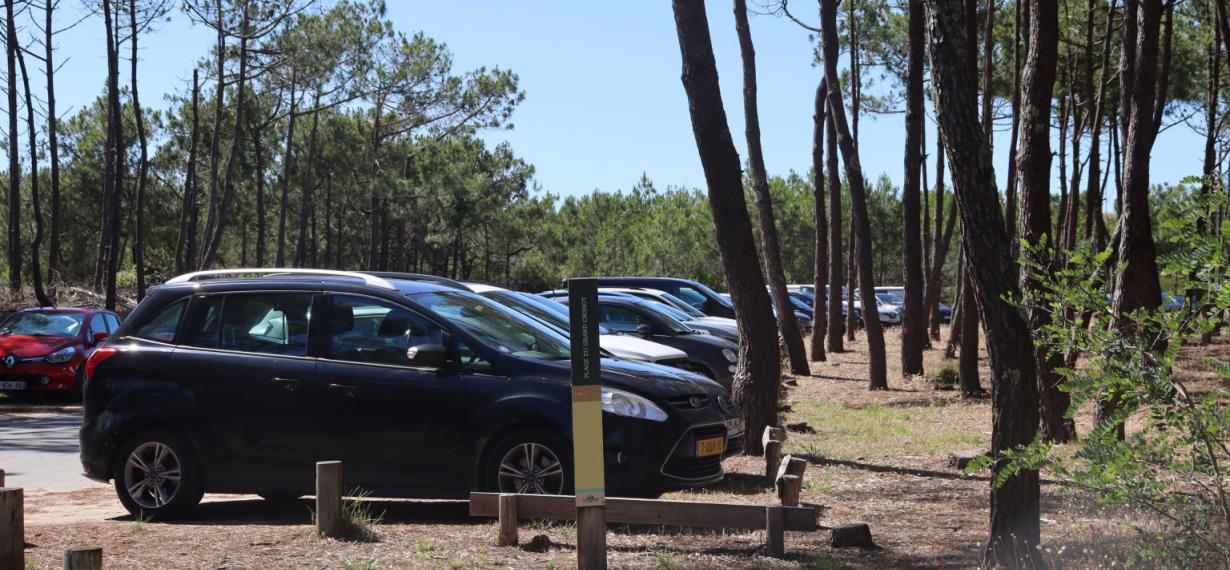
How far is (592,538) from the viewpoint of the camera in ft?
19.8

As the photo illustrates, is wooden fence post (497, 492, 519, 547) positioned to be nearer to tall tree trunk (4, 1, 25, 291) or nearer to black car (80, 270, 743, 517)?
black car (80, 270, 743, 517)

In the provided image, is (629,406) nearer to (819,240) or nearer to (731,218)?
(731,218)

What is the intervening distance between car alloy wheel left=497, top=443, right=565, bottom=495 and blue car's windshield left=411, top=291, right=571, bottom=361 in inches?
27.1

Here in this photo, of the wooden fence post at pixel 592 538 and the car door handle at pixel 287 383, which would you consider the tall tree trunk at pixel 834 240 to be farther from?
the wooden fence post at pixel 592 538

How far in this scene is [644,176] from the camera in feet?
297

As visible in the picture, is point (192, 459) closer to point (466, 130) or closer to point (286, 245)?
point (466, 130)

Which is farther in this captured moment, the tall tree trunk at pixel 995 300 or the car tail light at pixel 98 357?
the car tail light at pixel 98 357

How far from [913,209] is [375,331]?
45.4 ft

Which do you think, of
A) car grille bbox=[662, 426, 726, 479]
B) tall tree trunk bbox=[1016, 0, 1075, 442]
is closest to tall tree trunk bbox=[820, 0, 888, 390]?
tall tree trunk bbox=[1016, 0, 1075, 442]

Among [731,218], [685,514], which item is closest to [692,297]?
[731,218]

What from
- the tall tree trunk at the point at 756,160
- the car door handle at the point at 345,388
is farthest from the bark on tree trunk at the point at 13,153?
the car door handle at the point at 345,388

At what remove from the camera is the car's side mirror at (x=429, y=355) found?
811 centimetres

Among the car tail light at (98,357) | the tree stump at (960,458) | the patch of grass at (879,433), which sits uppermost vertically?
the car tail light at (98,357)

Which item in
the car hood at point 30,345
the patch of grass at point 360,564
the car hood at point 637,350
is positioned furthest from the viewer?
the car hood at point 30,345
